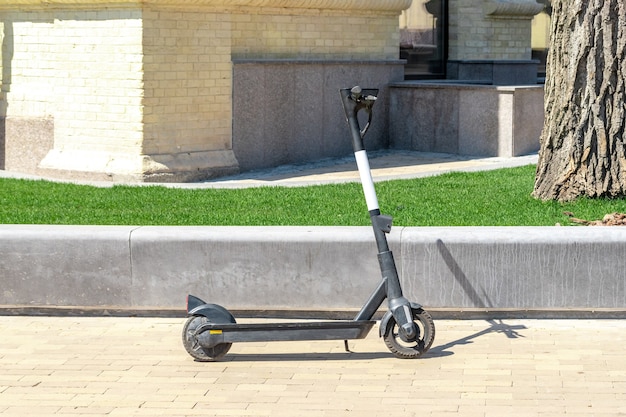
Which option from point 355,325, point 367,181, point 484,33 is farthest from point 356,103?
point 484,33

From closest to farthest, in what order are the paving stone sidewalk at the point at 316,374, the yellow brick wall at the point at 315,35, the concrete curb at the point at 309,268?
the paving stone sidewalk at the point at 316,374
the concrete curb at the point at 309,268
the yellow brick wall at the point at 315,35

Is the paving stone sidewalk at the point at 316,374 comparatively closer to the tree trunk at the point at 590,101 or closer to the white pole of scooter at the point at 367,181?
the white pole of scooter at the point at 367,181

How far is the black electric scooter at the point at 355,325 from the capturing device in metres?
6.36

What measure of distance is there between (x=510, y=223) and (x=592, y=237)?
54.1 inches

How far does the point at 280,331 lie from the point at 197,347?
0.46 m

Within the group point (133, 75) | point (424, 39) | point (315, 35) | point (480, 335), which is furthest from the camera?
point (424, 39)

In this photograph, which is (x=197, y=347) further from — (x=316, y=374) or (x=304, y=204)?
(x=304, y=204)

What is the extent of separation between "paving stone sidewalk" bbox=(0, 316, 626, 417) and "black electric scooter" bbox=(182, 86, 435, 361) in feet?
0.36

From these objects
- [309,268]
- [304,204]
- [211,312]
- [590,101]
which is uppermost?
[590,101]

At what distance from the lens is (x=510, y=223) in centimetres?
849

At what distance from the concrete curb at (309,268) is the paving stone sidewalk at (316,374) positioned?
6.2 inches

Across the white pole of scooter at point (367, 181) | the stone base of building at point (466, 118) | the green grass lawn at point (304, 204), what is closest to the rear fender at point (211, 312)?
the white pole of scooter at point (367, 181)

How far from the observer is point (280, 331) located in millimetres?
6367

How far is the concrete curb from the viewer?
23.6 feet
